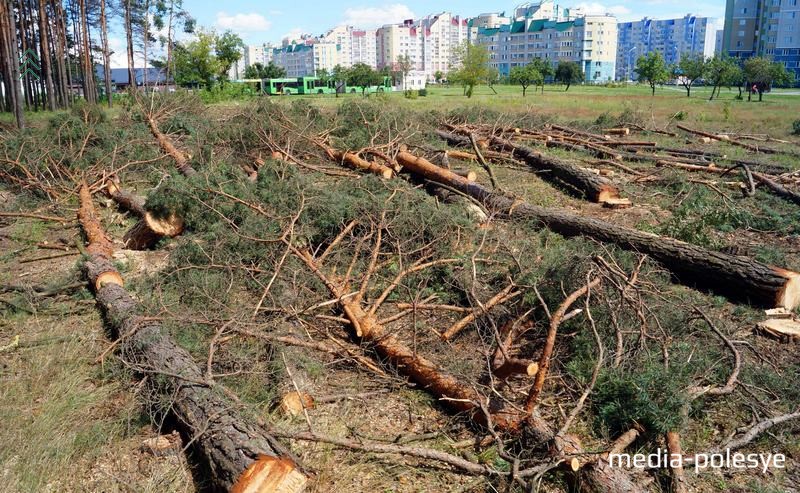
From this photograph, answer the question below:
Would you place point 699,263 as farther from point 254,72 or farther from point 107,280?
point 254,72

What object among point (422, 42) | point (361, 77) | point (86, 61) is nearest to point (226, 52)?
point (86, 61)

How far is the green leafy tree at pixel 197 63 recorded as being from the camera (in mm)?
38406

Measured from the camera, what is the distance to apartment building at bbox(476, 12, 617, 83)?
4031 inches

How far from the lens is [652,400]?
→ 308 cm

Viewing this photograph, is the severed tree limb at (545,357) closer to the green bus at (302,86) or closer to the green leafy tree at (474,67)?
the green leafy tree at (474,67)

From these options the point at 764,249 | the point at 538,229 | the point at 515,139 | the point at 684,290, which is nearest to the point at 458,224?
the point at 538,229

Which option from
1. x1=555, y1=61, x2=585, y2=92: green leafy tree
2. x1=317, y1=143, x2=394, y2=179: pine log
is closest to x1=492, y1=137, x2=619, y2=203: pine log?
x1=317, y1=143, x2=394, y2=179: pine log

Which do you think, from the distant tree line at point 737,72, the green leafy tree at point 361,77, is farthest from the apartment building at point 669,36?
the distant tree line at point 737,72

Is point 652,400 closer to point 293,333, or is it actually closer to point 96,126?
point 293,333

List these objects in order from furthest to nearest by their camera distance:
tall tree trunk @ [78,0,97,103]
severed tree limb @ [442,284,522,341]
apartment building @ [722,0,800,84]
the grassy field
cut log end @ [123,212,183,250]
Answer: apartment building @ [722,0,800,84] → tall tree trunk @ [78,0,97,103] → cut log end @ [123,212,183,250] → severed tree limb @ [442,284,522,341] → the grassy field

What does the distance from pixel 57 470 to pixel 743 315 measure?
494cm

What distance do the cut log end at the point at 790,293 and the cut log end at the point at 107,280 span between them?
583 cm

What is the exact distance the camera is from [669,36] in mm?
153750

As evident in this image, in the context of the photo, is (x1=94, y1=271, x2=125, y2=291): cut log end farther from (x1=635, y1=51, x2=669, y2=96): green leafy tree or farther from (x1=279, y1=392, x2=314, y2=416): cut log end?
(x1=635, y1=51, x2=669, y2=96): green leafy tree
